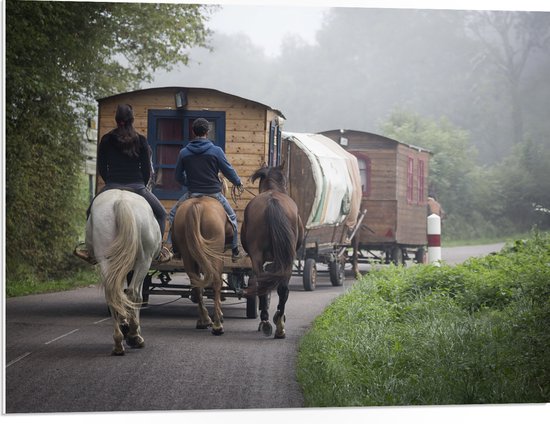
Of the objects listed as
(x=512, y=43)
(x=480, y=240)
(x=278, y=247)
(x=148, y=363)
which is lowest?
(x=148, y=363)

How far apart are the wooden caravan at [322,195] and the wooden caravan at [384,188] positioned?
0.92 meters

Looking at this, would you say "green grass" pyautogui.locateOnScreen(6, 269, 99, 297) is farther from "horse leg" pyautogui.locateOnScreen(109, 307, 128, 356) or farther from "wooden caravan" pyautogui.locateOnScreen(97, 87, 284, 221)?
"horse leg" pyautogui.locateOnScreen(109, 307, 128, 356)

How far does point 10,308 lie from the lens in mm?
12102

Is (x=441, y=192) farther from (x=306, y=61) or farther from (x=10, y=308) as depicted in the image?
(x=10, y=308)

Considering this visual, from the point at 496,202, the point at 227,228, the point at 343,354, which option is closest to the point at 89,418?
the point at 343,354

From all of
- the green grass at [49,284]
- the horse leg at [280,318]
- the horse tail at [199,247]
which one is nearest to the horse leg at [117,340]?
the horse tail at [199,247]

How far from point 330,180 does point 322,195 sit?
520 mm

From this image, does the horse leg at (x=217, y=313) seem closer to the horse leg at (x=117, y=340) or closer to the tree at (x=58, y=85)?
the horse leg at (x=117, y=340)

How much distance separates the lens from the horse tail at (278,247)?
398 inches

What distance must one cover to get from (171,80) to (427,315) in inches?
519

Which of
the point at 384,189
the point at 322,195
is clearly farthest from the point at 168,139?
the point at 384,189

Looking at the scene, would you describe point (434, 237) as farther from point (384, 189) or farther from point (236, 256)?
point (384, 189)

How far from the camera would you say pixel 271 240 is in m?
10.3

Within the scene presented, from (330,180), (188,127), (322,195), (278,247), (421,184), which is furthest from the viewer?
(421,184)
